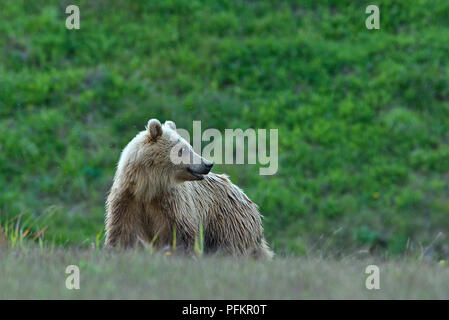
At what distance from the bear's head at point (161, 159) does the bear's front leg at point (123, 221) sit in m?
0.24

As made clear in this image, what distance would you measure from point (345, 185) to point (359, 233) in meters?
1.34

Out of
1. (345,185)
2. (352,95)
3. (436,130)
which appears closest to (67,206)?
(345,185)

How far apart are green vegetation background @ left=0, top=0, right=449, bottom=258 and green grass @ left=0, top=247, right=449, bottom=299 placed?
24.5ft

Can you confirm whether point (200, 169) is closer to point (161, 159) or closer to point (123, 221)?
point (161, 159)

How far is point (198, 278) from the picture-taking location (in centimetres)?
497

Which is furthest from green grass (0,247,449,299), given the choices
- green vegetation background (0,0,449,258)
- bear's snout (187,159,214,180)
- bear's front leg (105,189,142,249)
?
green vegetation background (0,0,449,258)

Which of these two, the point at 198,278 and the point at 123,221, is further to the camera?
the point at 123,221

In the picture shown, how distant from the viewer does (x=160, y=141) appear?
7352mm

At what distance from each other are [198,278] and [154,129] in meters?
2.52

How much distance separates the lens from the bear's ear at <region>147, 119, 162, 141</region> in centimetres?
719

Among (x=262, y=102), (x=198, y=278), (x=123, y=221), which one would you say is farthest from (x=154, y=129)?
(x=262, y=102)

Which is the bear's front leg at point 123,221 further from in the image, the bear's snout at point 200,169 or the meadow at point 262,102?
the meadow at point 262,102

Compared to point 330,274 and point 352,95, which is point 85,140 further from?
point 330,274

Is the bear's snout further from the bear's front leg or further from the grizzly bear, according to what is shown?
the bear's front leg
